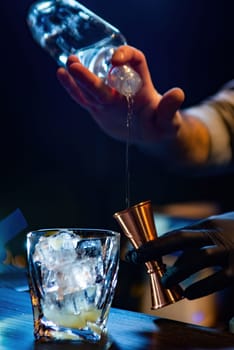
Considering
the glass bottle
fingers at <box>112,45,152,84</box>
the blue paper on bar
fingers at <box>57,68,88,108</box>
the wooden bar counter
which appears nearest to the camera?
the wooden bar counter

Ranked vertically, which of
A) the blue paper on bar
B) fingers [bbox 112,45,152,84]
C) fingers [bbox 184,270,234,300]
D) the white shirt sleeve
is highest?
fingers [bbox 112,45,152,84]

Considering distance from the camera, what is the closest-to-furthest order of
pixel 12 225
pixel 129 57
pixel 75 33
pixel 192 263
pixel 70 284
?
pixel 70 284 → pixel 192 263 → pixel 129 57 → pixel 75 33 → pixel 12 225

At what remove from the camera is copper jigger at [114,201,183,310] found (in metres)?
0.65

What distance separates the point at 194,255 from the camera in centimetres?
67

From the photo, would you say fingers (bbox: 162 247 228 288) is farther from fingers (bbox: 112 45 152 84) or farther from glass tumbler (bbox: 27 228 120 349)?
fingers (bbox: 112 45 152 84)

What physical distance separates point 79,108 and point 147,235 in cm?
102

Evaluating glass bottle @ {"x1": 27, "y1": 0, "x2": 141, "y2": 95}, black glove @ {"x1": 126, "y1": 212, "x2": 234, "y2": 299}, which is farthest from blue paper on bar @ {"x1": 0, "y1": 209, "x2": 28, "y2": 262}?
black glove @ {"x1": 126, "y1": 212, "x2": 234, "y2": 299}

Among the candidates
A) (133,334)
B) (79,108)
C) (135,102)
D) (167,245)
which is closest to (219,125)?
(135,102)

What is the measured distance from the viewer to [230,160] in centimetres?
144

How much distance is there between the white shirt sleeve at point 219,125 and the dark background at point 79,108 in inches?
8.5

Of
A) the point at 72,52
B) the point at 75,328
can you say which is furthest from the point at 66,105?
the point at 75,328

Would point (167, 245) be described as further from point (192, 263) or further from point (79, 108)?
point (79, 108)

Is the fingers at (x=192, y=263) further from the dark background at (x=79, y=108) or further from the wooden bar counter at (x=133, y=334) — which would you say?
the dark background at (x=79, y=108)

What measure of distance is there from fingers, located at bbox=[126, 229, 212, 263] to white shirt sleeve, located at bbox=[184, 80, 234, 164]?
0.72m
